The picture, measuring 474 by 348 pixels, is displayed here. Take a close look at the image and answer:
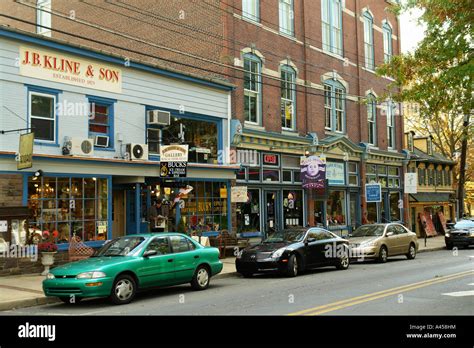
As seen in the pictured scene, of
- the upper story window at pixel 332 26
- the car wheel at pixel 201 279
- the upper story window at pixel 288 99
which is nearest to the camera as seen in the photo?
the car wheel at pixel 201 279

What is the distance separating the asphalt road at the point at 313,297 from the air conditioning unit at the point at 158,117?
6.30 metres

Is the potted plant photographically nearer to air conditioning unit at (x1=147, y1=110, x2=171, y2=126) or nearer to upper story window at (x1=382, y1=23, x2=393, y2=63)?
air conditioning unit at (x1=147, y1=110, x2=171, y2=126)

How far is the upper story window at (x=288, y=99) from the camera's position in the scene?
26.1 metres

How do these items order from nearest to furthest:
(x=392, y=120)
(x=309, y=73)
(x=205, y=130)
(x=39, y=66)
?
1. (x=39, y=66)
2. (x=205, y=130)
3. (x=309, y=73)
4. (x=392, y=120)

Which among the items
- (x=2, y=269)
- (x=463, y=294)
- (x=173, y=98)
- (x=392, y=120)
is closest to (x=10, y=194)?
(x=2, y=269)

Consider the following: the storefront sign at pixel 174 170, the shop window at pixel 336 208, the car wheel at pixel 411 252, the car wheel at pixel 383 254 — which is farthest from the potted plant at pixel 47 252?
the shop window at pixel 336 208

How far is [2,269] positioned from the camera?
1491 cm

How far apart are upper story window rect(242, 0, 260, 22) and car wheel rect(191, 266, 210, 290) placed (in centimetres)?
1384

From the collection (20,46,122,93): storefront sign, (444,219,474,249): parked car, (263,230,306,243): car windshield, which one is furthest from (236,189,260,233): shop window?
(444,219,474,249): parked car

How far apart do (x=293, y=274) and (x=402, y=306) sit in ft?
19.1

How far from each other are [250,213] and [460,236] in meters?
11.6

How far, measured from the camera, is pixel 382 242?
2020 centimetres

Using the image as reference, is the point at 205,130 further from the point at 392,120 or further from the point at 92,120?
the point at 392,120

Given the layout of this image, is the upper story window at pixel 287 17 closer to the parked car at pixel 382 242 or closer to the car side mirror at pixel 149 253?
the parked car at pixel 382 242
